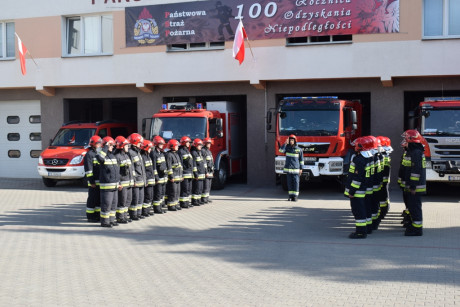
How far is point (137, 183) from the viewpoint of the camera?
13148mm

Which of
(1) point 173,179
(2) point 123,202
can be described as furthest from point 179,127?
(2) point 123,202

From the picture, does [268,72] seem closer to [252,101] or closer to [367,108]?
[252,101]

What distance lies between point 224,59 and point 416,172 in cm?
1044

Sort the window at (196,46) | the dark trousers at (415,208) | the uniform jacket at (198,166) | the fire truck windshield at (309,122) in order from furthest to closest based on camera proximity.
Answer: the window at (196,46) < the fire truck windshield at (309,122) < the uniform jacket at (198,166) < the dark trousers at (415,208)

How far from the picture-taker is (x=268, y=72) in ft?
65.2

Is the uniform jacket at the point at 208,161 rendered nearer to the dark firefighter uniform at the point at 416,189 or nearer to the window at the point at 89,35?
the dark firefighter uniform at the point at 416,189

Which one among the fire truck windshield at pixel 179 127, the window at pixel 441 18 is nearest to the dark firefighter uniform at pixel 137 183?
the fire truck windshield at pixel 179 127

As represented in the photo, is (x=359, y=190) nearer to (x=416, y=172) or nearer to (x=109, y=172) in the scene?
(x=416, y=172)

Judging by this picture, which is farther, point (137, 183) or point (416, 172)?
point (137, 183)

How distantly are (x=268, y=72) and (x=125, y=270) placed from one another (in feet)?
40.5

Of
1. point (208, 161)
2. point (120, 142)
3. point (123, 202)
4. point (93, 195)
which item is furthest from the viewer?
point (208, 161)

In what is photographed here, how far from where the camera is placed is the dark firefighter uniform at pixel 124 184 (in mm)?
12703

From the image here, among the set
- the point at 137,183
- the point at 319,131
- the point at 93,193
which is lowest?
the point at 93,193

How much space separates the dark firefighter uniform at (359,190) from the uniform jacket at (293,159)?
17.5 ft
